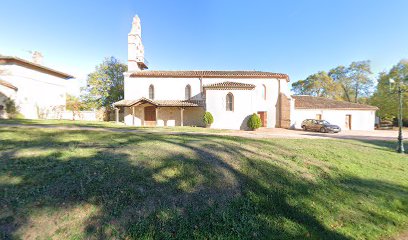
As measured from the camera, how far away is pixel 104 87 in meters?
33.8

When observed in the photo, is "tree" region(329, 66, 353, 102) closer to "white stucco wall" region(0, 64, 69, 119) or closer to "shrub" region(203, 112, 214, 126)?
"shrub" region(203, 112, 214, 126)

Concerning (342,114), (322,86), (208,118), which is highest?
(322,86)

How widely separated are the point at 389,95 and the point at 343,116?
12893 millimetres

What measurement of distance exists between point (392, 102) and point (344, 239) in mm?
39597

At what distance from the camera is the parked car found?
21.0 metres

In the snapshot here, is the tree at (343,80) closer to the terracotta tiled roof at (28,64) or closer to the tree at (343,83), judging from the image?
the tree at (343,83)

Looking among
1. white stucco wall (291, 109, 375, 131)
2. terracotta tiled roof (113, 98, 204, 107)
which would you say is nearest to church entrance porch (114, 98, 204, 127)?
terracotta tiled roof (113, 98, 204, 107)

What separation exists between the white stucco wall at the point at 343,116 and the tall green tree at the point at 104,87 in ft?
95.4

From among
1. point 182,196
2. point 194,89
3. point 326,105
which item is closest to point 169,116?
point 194,89

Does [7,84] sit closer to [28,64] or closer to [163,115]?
[28,64]

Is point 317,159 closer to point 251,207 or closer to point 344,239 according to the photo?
point 344,239

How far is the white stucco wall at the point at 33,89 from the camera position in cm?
1795

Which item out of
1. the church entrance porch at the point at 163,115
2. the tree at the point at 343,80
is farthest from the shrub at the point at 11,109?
the tree at the point at 343,80

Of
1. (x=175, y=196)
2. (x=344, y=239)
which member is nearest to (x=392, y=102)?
(x=344, y=239)
